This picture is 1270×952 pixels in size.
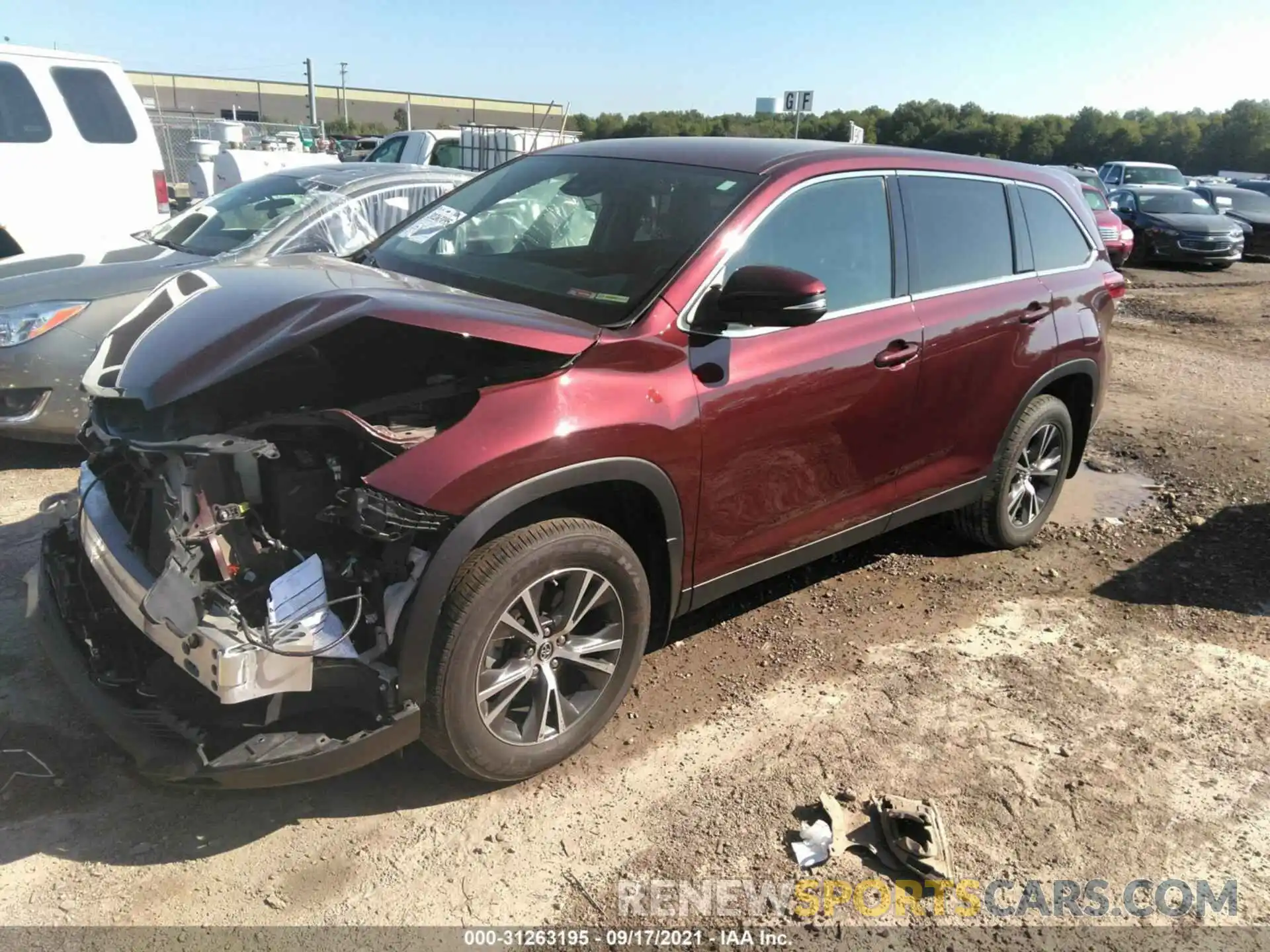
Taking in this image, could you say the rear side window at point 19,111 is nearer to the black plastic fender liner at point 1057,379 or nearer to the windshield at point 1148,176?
the black plastic fender liner at point 1057,379

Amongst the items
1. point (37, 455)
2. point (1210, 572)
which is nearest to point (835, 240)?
point (1210, 572)

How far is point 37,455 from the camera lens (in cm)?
536

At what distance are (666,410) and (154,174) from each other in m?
7.32

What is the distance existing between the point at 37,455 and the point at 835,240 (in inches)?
186

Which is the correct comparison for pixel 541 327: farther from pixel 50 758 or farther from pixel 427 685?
pixel 50 758

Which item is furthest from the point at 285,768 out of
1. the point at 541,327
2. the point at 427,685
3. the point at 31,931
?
the point at 541,327

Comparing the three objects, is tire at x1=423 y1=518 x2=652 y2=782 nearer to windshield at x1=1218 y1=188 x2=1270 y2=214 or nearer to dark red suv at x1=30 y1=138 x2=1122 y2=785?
dark red suv at x1=30 y1=138 x2=1122 y2=785

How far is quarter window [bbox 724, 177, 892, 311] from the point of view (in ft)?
10.7

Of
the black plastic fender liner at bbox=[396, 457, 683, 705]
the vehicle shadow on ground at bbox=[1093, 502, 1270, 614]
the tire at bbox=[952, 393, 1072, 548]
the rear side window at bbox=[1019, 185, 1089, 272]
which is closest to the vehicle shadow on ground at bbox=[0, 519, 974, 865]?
the black plastic fender liner at bbox=[396, 457, 683, 705]

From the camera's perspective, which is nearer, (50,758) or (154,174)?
(50,758)

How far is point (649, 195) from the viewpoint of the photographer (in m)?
3.47

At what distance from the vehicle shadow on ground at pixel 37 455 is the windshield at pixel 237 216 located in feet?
4.67

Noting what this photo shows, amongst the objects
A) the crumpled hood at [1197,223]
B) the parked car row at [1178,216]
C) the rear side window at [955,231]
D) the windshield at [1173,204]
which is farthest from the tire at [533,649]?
the windshield at [1173,204]

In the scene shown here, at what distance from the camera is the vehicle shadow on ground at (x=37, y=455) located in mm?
5188
